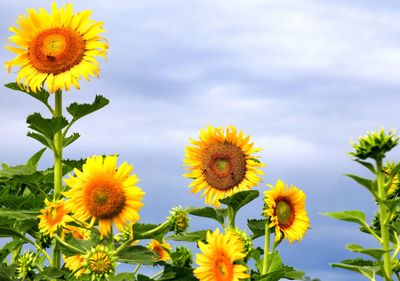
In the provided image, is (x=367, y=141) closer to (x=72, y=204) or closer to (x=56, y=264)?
(x=72, y=204)

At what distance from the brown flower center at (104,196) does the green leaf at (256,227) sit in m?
1.44

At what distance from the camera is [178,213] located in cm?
533

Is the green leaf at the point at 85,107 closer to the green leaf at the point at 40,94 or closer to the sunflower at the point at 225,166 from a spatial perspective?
the green leaf at the point at 40,94

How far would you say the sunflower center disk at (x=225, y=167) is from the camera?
6.04m

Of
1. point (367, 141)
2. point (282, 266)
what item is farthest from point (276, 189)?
point (367, 141)

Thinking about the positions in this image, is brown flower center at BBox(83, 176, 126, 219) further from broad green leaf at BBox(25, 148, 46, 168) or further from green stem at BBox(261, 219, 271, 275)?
broad green leaf at BBox(25, 148, 46, 168)

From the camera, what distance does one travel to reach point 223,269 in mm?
4836

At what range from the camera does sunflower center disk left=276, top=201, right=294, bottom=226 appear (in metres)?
5.68

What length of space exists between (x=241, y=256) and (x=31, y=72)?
242 centimetres

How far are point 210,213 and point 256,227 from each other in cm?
39

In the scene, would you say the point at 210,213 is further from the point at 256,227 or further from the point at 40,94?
the point at 40,94

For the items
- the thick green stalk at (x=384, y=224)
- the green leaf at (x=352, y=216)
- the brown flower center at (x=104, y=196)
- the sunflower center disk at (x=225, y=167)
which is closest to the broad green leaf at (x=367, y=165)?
the thick green stalk at (x=384, y=224)

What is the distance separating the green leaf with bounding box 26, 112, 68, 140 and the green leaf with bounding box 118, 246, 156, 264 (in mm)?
1160

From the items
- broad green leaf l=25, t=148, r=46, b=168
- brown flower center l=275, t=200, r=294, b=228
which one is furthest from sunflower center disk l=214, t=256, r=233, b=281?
broad green leaf l=25, t=148, r=46, b=168
